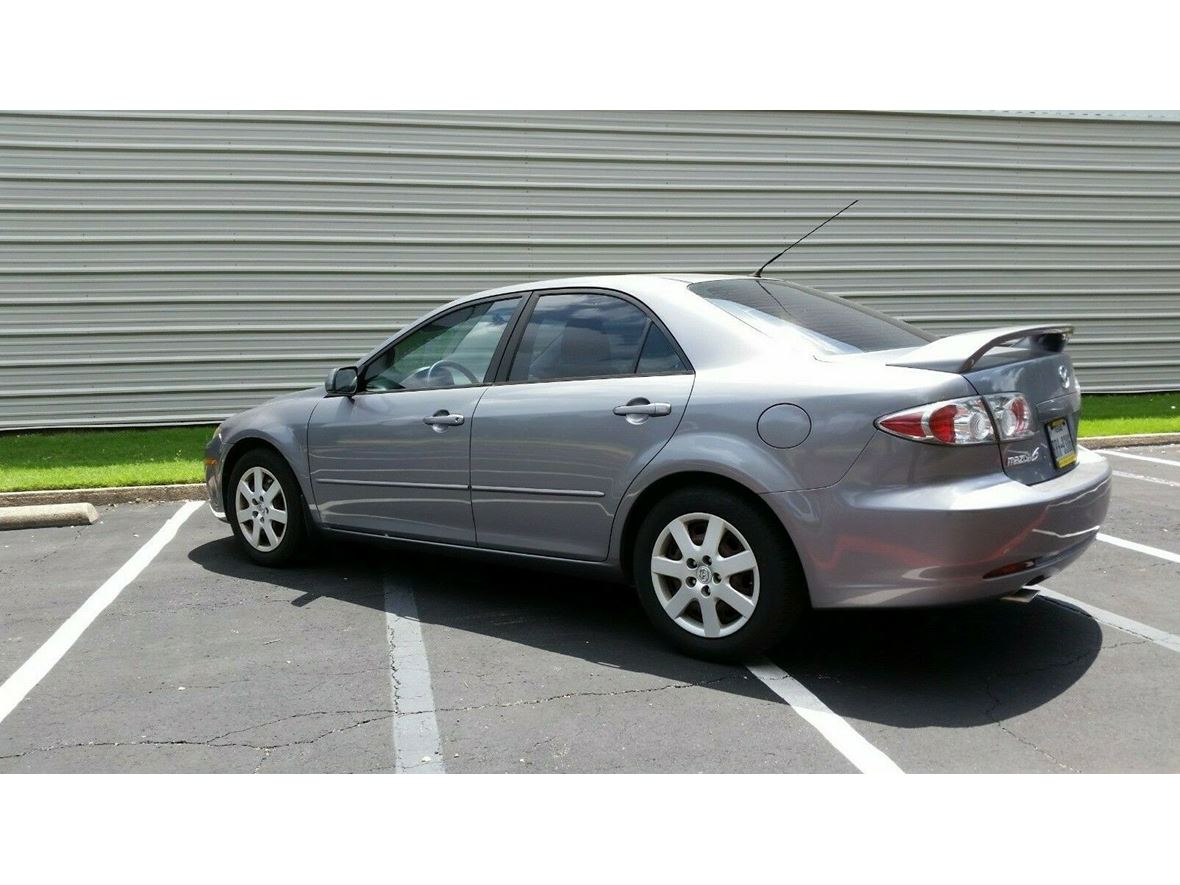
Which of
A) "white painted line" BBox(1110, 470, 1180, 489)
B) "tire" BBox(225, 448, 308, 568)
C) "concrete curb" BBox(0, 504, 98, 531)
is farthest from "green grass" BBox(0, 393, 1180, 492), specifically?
"tire" BBox(225, 448, 308, 568)

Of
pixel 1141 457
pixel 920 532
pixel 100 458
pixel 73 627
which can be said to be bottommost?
pixel 1141 457

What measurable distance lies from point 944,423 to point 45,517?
6.08m

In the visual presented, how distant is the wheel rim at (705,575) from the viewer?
4070 mm

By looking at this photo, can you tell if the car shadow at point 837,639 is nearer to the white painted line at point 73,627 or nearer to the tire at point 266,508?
the tire at point 266,508

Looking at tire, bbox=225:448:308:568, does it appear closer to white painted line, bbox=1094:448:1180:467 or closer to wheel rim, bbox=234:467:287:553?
wheel rim, bbox=234:467:287:553

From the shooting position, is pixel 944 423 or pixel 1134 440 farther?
pixel 1134 440

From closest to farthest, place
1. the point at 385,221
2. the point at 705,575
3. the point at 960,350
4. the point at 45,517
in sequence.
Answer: the point at 960,350, the point at 705,575, the point at 45,517, the point at 385,221

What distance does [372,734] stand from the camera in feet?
12.0

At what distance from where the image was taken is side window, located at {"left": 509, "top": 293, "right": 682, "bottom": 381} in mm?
4551

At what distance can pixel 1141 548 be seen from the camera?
585 centimetres

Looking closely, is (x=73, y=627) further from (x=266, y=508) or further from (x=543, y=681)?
(x=543, y=681)

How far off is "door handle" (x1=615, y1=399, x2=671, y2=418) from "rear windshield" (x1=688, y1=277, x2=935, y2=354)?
1.66ft

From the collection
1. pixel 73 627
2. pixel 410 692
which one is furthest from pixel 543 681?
pixel 73 627

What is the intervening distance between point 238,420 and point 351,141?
18.2 feet
